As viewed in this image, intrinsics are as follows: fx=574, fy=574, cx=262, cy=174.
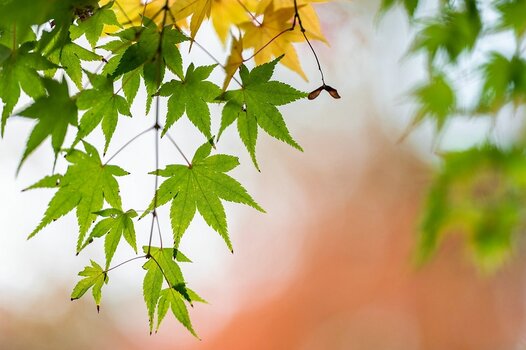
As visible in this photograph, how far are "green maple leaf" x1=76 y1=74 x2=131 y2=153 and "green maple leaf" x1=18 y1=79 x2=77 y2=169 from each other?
5 centimetres

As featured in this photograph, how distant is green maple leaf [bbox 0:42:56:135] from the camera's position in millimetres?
583

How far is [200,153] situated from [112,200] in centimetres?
12

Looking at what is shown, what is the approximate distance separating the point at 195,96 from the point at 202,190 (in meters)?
0.11

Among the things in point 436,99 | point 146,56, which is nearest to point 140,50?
point 146,56

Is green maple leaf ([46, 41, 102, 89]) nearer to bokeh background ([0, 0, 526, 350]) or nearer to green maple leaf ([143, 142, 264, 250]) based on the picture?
green maple leaf ([143, 142, 264, 250])

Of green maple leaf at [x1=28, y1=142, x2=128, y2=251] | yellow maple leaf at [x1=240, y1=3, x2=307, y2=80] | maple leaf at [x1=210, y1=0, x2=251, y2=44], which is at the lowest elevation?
green maple leaf at [x1=28, y1=142, x2=128, y2=251]

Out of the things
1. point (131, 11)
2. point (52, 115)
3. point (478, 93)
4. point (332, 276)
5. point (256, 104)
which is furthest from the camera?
point (332, 276)

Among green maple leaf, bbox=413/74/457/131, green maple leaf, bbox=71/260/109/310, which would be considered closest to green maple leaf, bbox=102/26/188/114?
green maple leaf, bbox=71/260/109/310

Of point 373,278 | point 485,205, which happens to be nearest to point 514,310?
point 373,278

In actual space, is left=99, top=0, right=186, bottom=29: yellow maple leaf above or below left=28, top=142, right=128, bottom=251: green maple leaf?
above

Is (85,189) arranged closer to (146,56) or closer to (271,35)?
(146,56)

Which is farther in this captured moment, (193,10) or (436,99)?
(436,99)

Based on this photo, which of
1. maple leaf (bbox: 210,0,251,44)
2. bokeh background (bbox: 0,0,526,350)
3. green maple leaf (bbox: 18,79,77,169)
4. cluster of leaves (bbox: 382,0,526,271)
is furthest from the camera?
bokeh background (bbox: 0,0,526,350)

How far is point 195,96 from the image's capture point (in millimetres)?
648
